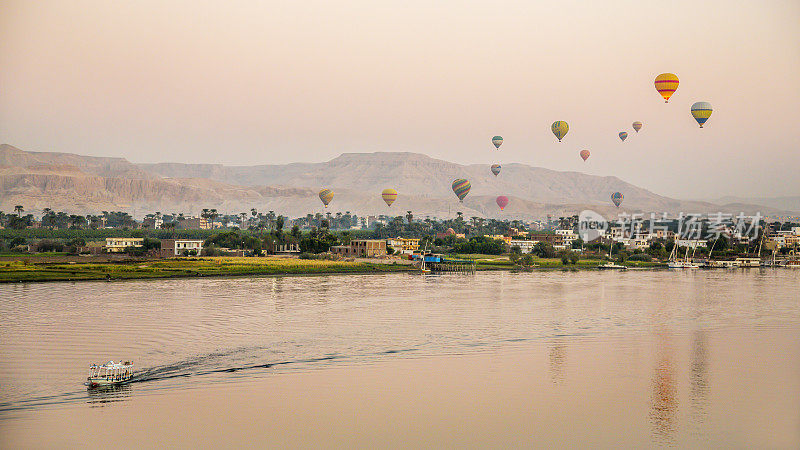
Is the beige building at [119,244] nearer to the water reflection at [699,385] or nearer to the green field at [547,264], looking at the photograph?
the green field at [547,264]

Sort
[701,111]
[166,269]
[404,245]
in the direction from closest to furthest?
[166,269], [701,111], [404,245]

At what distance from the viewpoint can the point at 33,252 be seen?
10075cm

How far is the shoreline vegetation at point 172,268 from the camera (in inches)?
2589

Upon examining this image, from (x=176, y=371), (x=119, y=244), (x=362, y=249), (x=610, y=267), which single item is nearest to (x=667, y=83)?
(x=610, y=267)

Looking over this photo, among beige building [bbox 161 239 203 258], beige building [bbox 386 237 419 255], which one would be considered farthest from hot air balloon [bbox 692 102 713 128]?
beige building [bbox 161 239 203 258]

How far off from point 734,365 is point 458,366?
11905mm

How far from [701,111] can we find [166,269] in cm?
6176

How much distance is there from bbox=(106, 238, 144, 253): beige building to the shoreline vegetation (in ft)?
51.4

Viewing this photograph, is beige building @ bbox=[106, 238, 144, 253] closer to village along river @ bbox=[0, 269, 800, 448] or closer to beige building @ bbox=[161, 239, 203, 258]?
beige building @ bbox=[161, 239, 203, 258]

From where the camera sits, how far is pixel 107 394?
955 inches

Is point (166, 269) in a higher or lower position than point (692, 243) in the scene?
lower

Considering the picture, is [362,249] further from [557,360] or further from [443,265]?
[557,360]

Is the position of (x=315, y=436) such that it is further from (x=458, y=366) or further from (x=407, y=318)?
(x=407, y=318)

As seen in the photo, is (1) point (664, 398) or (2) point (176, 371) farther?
(2) point (176, 371)
